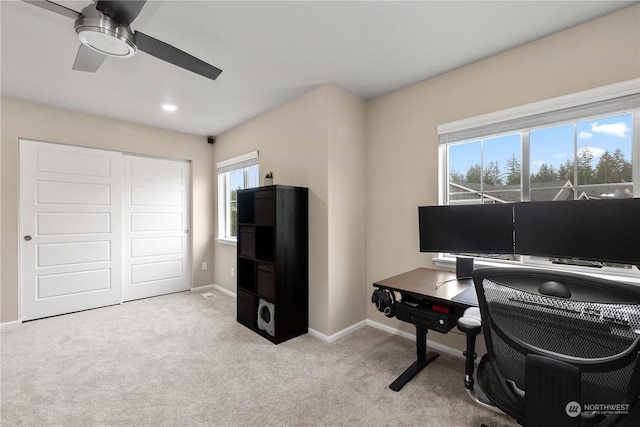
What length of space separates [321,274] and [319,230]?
17.9 inches

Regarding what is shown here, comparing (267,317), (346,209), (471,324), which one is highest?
(346,209)

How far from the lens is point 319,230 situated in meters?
2.91

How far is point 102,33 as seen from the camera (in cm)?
152

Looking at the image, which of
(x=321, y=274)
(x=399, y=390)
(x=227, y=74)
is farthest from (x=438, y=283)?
(x=227, y=74)

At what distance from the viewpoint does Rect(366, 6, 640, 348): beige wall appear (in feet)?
6.03

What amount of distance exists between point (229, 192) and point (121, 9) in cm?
336

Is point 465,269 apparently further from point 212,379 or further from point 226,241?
point 226,241

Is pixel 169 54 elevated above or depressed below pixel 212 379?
above

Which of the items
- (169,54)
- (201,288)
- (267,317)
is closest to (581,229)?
(267,317)

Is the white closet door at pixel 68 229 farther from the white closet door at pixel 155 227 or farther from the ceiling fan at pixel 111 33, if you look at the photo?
the ceiling fan at pixel 111 33

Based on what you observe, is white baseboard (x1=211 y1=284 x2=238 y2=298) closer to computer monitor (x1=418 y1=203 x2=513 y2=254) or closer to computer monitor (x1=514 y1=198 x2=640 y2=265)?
computer monitor (x1=418 y1=203 x2=513 y2=254)

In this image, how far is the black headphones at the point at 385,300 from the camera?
2102 mm

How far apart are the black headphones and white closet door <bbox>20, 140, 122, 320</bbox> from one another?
3.69m

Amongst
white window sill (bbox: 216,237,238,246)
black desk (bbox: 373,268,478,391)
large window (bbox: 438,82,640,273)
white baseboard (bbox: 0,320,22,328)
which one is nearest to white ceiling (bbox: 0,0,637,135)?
large window (bbox: 438,82,640,273)
